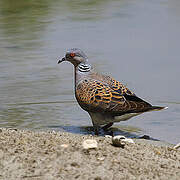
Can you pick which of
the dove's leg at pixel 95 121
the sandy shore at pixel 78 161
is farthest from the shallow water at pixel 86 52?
the sandy shore at pixel 78 161

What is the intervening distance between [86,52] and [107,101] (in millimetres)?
4042

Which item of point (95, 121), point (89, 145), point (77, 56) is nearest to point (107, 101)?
point (95, 121)

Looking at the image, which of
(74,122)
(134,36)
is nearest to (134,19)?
(134,36)

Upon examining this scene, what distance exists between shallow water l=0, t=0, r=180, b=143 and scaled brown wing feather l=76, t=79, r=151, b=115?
0.48 meters

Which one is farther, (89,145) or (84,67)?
(84,67)

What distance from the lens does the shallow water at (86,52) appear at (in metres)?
7.95

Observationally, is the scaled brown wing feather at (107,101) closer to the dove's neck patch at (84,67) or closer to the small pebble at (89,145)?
the dove's neck patch at (84,67)

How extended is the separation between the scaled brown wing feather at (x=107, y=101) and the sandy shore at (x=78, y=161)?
4.55 feet

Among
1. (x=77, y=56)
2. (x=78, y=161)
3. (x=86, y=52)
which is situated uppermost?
(x=77, y=56)

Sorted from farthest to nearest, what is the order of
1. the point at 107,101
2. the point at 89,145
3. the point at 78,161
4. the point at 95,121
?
1. the point at 95,121
2. the point at 107,101
3. the point at 89,145
4. the point at 78,161

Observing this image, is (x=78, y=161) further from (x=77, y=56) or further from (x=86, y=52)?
(x=86, y=52)

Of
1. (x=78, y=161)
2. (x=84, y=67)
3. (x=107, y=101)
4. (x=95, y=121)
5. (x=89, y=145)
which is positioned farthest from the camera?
(x=84, y=67)

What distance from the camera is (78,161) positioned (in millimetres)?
4816

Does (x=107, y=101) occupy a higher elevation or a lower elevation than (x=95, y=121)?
higher
